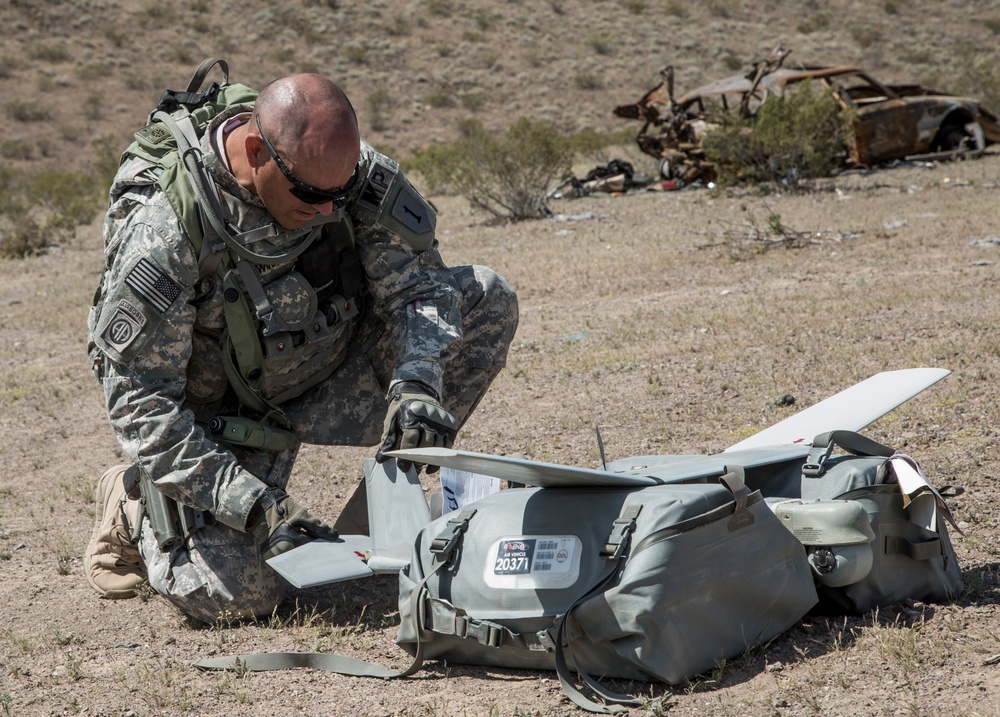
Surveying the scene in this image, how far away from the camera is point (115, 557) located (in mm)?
3160

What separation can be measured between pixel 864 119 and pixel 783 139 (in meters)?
1.64

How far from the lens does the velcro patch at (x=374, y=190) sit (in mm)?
3068

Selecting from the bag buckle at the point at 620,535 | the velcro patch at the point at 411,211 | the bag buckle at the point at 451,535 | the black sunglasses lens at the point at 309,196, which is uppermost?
the black sunglasses lens at the point at 309,196

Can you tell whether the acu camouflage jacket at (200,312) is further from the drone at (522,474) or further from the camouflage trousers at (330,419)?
the drone at (522,474)

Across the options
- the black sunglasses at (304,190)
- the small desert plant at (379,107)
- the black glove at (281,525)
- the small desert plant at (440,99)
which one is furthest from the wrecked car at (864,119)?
the small desert plant at (440,99)

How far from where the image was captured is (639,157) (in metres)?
15.9

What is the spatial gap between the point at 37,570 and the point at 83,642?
28.5 inches

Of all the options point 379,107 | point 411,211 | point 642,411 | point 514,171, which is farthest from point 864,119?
point 379,107

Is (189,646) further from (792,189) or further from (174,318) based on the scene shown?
(792,189)

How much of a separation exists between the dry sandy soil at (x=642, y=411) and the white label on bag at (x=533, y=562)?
24cm

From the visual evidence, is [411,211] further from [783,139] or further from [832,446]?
[783,139]

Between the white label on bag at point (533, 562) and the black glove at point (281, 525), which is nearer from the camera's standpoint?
the white label on bag at point (533, 562)

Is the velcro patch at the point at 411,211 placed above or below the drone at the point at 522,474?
above

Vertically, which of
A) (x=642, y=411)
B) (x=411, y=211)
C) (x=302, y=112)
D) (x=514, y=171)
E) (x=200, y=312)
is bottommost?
(x=514, y=171)
